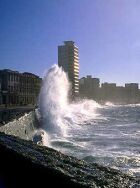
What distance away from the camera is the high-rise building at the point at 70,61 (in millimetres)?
155575

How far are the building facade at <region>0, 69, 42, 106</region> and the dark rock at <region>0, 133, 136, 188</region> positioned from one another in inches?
2792

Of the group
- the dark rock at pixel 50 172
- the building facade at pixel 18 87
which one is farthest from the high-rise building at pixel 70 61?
the dark rock at pixel 50 172

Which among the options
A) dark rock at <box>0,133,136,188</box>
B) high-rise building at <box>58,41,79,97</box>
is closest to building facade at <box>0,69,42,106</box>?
high-rise building at <box>58,41,79,97</box>

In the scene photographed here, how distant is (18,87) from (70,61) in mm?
59768

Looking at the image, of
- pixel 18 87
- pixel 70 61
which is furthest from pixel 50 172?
pixel 70 61

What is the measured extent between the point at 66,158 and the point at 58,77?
66.5m

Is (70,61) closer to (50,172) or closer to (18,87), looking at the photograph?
(18,87)

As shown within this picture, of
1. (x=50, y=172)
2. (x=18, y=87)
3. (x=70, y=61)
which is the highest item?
(x=70, y=61)

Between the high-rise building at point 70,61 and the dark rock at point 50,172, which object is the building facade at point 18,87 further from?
the dark rock at point 50,172

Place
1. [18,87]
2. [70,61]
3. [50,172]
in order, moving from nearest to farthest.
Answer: [50,172] < [18,87] < [70,61]

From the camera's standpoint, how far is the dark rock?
Result: 219 inches

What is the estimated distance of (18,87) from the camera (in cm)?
10019

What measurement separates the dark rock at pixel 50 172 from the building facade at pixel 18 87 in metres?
70.9

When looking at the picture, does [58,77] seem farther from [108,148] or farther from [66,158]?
[66,158]
